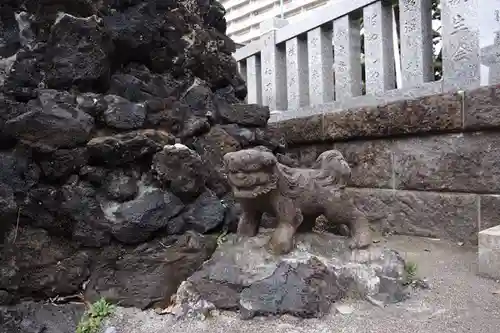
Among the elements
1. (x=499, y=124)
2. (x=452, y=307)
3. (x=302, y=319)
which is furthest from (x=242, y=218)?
(x=499, y=124)

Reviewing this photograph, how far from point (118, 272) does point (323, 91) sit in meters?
2.81

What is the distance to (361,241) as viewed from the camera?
7.77ft

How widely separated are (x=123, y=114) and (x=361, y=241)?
160 centimetres

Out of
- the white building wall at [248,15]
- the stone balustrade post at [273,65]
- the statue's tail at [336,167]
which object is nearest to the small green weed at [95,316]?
the statue's tail at [336,167]

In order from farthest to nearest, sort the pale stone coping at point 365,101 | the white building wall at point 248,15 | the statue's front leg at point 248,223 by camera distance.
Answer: the white building wall at point 248,15
the pale stone coping at point 365,101
the statue's front leg at point 248,223

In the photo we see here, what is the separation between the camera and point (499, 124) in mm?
2938

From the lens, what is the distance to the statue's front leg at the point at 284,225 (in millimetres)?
2213

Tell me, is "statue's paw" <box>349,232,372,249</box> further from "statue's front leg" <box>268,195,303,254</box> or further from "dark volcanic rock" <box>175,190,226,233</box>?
"dark volcanic rock" <box>175,190,226,233</box>

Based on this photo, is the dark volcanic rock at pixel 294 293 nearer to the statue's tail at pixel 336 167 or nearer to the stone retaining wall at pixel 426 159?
the statue's tail at pixel 336 167

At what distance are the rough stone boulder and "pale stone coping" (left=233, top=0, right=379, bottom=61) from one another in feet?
8.21

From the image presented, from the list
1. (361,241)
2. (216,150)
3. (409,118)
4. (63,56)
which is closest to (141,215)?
(216,150)

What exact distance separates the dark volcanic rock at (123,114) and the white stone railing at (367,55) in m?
2.16

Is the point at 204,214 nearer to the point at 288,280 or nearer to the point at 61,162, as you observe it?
the point at 288,280

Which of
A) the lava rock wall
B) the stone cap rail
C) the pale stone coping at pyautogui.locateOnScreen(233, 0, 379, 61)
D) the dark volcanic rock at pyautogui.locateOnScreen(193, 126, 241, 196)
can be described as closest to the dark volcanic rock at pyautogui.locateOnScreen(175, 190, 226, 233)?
the lava rock wall
